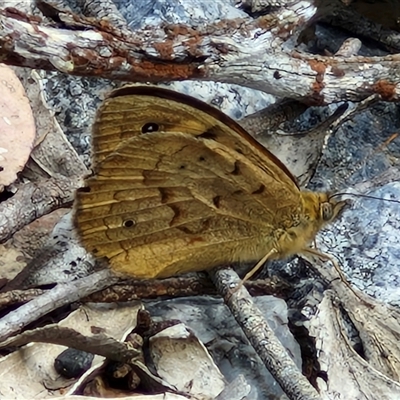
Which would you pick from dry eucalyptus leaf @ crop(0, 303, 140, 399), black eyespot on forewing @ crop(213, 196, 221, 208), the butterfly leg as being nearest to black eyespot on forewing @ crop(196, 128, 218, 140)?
black eyespot on forewing @ crop(213, 196, 221, 208)

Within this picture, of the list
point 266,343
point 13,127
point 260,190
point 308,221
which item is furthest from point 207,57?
point 266,343

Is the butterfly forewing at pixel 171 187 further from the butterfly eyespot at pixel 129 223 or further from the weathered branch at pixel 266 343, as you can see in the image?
the weathered branch at pixel 266 343

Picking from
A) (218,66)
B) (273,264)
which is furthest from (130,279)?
(218,66)

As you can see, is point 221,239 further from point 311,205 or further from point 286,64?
point 286,64

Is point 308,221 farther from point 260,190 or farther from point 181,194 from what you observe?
point 181,194

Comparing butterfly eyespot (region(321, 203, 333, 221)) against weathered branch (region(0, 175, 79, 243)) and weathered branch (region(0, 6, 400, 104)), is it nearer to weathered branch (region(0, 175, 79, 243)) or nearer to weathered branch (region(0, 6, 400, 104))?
weathered branch (region(0, 6, 400, 104))
